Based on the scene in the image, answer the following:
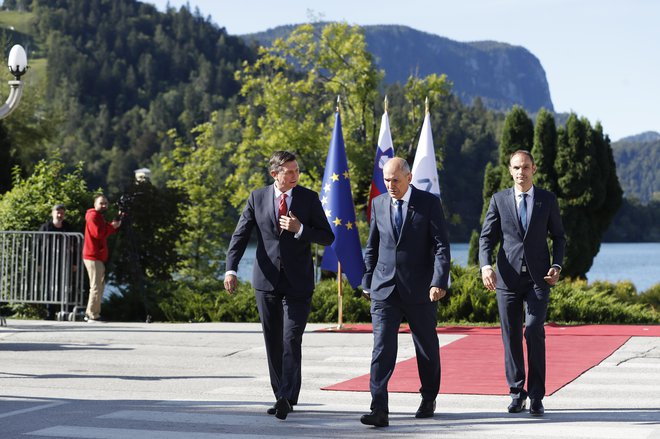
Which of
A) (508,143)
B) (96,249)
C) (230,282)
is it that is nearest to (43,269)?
(96,249)

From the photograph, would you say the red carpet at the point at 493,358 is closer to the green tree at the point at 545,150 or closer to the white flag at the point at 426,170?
the white flag at the point at 426,170

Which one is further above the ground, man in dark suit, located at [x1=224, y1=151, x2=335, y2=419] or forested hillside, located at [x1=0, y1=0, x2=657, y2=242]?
forested hillside, located at [x1=0, y1=0, x2=657, y2=242]

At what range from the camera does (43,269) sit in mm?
18062

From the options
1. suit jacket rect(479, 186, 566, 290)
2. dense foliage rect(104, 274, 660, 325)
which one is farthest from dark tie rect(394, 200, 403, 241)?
dense foliage rect(104, 274, 660, 325)

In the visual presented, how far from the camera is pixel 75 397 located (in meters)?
9.50

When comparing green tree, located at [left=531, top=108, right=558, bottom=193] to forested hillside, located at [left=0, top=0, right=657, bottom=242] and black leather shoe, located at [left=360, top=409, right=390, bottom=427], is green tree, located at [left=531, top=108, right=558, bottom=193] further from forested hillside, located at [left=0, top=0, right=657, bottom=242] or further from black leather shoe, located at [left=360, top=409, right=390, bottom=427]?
black leather shoe, located at [left=360, top=409, right=390, bottom=427]

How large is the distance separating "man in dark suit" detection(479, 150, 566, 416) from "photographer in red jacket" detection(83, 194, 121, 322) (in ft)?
32.9

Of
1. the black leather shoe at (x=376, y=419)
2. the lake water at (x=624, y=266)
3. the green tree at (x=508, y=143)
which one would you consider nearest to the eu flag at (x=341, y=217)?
the black leather shoe at (x=376, y=419)

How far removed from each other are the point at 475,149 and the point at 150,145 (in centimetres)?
5236

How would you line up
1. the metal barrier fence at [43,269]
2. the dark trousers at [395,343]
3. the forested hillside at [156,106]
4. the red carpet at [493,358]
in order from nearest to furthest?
the dark trousers at [395,343] → the red carpet at [493,358] → the metal barrier fence at [43,269] → the forested hillside at [156,106]

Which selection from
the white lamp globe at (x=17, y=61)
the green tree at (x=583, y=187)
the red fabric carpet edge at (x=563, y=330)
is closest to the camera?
the white lamp globe at (x=17, y=61)

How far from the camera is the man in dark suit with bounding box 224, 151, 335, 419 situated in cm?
814

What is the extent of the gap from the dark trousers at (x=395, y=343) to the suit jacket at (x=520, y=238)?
0.67m

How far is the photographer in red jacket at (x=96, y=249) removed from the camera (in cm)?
1712
